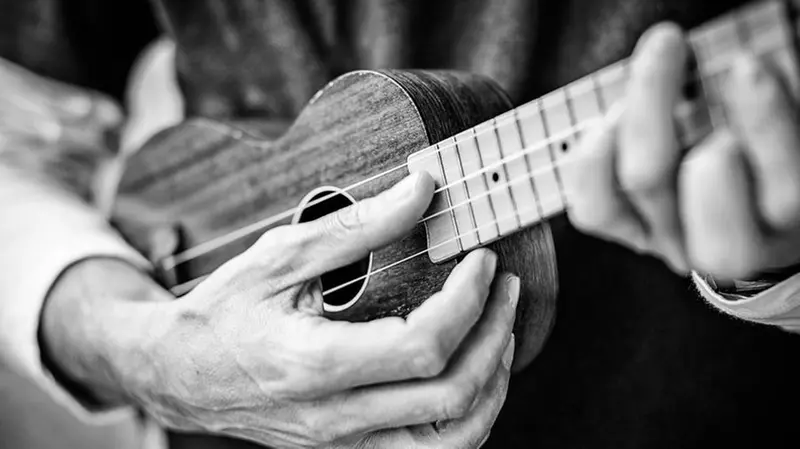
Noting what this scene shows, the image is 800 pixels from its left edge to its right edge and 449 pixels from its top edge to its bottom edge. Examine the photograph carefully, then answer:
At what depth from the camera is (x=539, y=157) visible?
0.47 metres

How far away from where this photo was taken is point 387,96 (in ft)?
1.85

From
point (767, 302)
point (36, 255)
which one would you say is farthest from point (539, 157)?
point (36, 255)

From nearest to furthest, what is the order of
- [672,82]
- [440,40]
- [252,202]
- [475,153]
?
[672,82]
[475,153]
[252,202]
[440,40]

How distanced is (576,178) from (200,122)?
49cm

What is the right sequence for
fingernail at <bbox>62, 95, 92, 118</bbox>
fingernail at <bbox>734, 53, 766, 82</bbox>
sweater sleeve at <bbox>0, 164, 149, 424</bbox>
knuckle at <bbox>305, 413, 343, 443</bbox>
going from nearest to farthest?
1. fingernail at <bbox>734, 53, 766, 82</bbox>
2. knuckle at <bbox>305, 413, 343, 443</bbox>
3. sweater sleeve at <bbox>0, 164, 149, 424</bbox>
4. fingernail at <bbox>62, 95, 92, 118</bbox>

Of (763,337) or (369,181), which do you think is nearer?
(369,181)

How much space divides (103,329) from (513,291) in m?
0.45

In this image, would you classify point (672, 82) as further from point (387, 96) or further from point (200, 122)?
point (200, 122)

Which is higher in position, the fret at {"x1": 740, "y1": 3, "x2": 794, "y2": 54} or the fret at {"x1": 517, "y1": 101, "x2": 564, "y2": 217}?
the fret at {"x1": 740, "y1": 3, "x2": 794, "y2": 54}

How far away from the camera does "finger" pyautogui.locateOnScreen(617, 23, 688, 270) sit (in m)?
0.39

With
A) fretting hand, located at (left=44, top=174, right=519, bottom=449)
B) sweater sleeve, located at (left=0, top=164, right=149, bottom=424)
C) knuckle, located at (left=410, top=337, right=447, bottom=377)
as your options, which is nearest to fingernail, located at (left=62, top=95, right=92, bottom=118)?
sweater sleeve, located at (left=0, top=164, right=149, bottom=424)

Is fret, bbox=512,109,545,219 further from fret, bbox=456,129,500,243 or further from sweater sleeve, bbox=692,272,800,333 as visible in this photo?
sweater sleeve, bbox=692,272,800,333

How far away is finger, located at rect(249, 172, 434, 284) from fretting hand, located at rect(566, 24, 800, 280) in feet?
0.38

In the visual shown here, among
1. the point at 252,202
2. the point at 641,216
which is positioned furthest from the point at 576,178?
the point at 252,202
